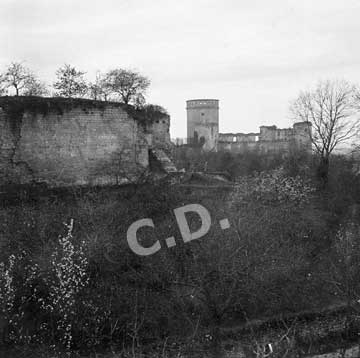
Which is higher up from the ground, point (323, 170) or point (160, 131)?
point (160, 131)

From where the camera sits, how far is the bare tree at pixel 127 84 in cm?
2217

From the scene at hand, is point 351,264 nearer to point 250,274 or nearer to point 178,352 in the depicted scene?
point 250,274

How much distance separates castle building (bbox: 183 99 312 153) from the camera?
47.6 m

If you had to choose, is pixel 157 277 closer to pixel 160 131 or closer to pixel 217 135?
pixel 160 131

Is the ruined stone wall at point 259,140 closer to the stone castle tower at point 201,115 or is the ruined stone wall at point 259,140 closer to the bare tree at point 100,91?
the stone castle tower at point 201,115

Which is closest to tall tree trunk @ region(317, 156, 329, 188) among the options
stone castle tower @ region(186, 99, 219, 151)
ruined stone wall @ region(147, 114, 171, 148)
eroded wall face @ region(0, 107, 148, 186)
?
ruined stone wall @ region(147, 114, 171, 148)

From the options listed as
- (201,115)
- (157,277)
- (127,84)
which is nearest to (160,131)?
(127,84)

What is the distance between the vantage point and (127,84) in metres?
22.1

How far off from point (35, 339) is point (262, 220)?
628cm

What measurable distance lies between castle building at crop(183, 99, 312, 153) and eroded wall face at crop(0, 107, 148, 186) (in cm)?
2798

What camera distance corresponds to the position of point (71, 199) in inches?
568

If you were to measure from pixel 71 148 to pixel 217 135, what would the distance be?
35.5 metres

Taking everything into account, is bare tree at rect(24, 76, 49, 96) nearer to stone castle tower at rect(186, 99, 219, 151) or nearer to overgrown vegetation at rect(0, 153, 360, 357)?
overgrown vegetation at rect(0, 153, 360, 357)

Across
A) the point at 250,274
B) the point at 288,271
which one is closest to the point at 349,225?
the point at 288,271
